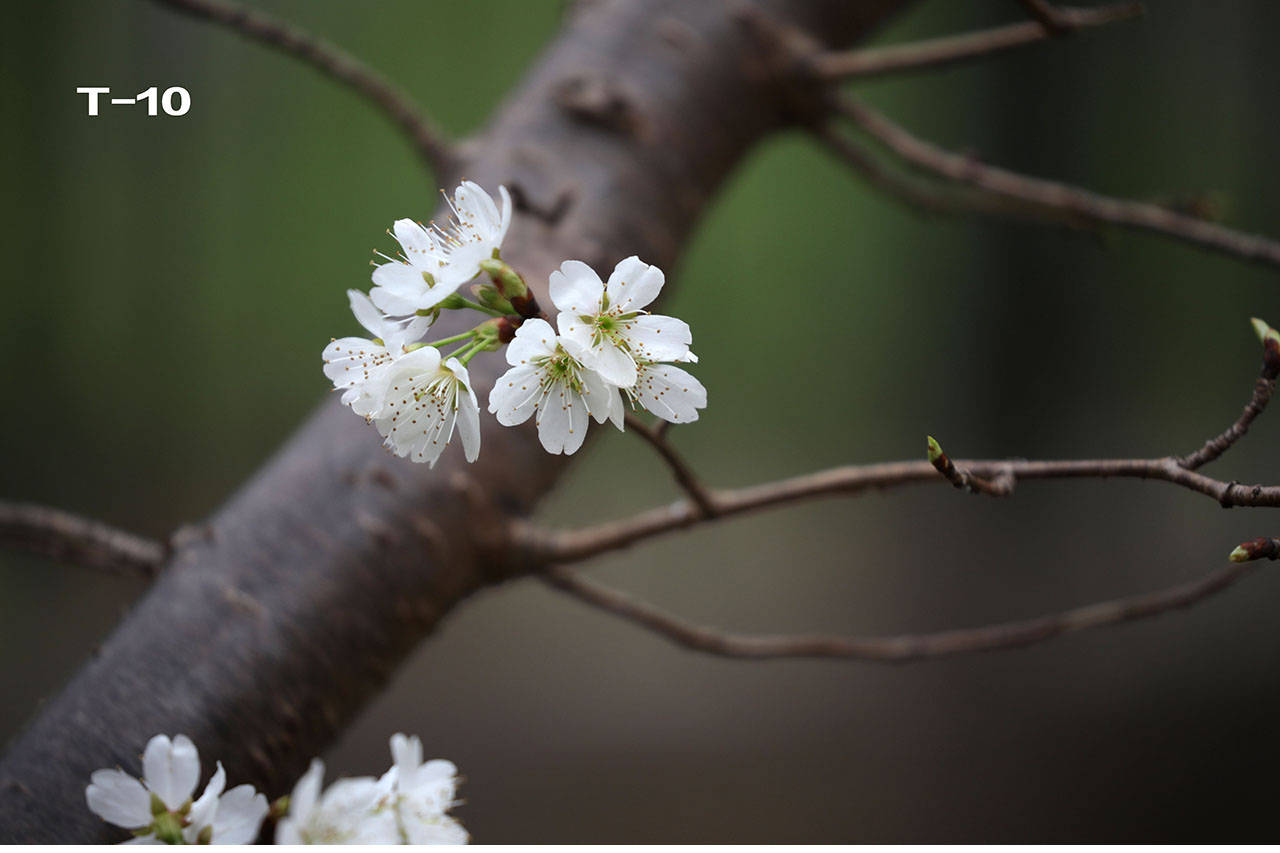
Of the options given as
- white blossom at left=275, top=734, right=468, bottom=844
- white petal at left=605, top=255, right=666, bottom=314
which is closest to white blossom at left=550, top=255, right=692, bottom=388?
white petal at left=605, top=255, right=666, bottom=314

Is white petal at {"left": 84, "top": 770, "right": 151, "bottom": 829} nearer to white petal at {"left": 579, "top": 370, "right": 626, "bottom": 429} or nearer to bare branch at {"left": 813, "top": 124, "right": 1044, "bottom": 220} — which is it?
white petal at {"left": 579, "top": 370, "right": 626, "bottom": 429}

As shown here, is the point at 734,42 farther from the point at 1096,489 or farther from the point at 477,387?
the point at 1096,489

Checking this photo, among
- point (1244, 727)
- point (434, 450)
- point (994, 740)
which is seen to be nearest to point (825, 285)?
point (994, 740)

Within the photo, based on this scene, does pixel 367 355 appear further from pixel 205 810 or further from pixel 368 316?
pixel 205 810

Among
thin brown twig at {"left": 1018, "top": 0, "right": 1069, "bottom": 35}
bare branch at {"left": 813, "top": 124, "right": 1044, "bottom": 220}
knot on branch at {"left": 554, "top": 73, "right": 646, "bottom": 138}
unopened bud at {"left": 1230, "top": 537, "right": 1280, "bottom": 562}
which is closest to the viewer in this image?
unopened bud at {"left": 1230, "top": 537, "right": 1280, "bottom": 562}

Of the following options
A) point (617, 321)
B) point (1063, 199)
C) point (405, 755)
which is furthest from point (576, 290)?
point (1063, 199)

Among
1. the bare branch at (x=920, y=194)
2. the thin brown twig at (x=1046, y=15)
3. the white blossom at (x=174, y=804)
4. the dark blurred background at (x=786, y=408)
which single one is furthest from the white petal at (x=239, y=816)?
the dark blurred background at (x=786, y=408)
